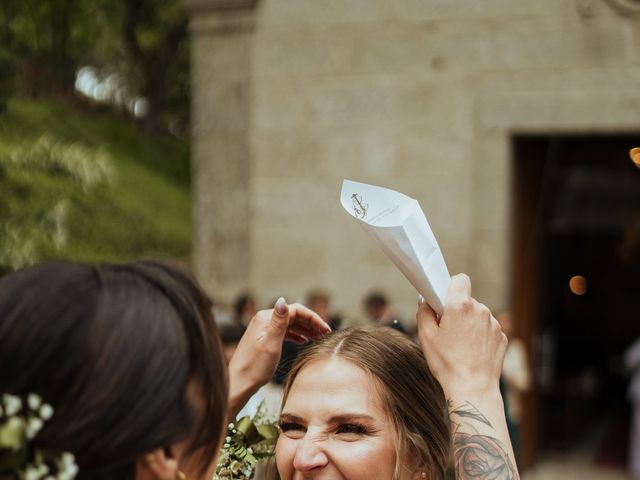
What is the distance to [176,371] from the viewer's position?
1.62 metres

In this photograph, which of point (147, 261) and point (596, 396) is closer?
point (147, 261)

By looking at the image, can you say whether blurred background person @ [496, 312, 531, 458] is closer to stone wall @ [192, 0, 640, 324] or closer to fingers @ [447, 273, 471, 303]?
stone wall @ [192, 0, 640, 324]

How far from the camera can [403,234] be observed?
212cm

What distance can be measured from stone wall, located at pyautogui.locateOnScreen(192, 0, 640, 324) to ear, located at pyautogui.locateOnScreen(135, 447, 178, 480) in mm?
8123

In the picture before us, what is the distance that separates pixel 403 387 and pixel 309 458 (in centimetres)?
35

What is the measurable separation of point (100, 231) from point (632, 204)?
12591 millimetres

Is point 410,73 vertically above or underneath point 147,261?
underneath

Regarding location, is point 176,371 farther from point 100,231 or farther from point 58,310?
point 100,231

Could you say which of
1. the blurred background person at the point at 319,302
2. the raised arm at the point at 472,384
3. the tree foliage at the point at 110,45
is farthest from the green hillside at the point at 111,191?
the raised arm at the point at 472,384

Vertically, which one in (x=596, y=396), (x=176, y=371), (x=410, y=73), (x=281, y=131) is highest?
(x=176, y=371)

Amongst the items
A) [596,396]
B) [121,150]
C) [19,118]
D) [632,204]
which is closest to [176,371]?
[632,204]

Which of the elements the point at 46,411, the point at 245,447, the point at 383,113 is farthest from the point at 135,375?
the point at 383,113

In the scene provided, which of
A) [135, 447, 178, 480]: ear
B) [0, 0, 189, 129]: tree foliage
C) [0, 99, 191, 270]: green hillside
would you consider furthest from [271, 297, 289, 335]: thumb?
[0, 0, 189, 129]: tree foliage

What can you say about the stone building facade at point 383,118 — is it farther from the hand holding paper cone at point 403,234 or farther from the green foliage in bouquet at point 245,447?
the hand holding paper cone at point 403,234
